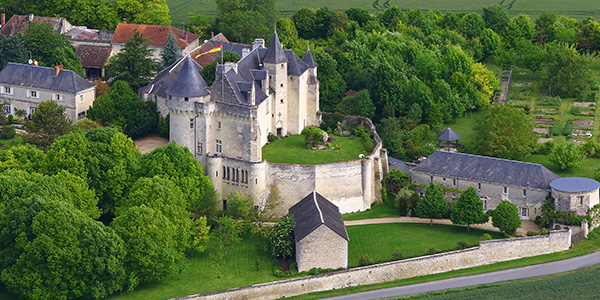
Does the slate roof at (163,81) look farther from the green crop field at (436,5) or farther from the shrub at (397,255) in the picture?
the green crop field at (436,5)

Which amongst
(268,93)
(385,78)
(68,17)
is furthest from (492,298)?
(68,17)

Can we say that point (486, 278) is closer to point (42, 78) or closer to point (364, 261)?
point (364, 261)

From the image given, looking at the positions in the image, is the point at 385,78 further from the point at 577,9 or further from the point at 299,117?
the point at 577,9

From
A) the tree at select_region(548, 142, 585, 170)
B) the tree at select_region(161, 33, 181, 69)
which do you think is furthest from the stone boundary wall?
the tree at select_region(161, 33, 181, 69)

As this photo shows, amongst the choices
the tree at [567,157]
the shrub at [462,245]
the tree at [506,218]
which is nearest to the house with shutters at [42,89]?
the shrub at [462,245]

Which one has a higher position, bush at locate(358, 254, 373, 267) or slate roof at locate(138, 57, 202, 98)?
slate roof at locate(138, 57, 202, 98)

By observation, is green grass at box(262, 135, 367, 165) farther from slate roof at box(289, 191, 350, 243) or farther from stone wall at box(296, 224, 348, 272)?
stone wall at box(296, 224, 348, 272)

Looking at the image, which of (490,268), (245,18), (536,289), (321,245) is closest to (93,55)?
(245,18)
